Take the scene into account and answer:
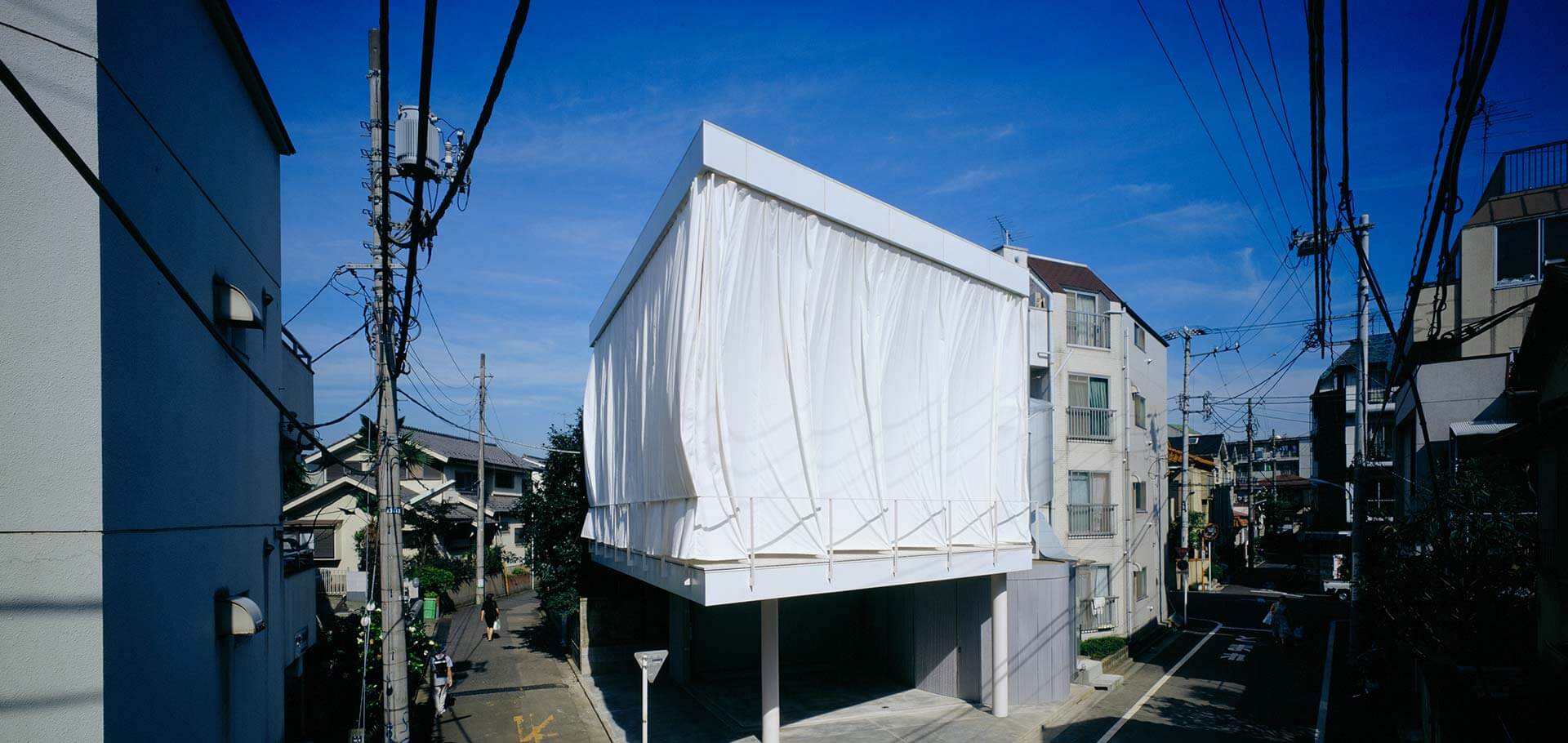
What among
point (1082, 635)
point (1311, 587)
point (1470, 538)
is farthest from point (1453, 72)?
point (1311, 587)

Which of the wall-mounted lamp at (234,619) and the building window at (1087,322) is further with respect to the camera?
the building window at (1087,322)

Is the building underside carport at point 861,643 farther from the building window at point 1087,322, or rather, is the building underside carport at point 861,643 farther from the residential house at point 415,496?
the building window at point 1087,322

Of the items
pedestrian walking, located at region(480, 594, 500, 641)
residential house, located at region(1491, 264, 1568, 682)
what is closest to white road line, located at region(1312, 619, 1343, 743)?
residential house, located at region(1491, 264, 1568, 682)

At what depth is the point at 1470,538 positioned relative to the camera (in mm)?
11094

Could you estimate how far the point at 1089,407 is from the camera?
2248 centimetres

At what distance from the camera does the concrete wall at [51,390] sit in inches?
195

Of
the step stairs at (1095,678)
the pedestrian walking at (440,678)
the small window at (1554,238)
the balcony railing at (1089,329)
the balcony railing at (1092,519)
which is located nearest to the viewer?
the pedestrian walking at (440,678)

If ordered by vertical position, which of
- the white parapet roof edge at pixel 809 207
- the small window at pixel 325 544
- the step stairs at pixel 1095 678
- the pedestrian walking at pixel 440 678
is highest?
the white parapet roof edge at pixel 809 207

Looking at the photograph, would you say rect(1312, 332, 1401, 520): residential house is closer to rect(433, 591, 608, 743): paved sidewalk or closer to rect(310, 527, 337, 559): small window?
rect(433, 591, 608, 743): paved sidewalk

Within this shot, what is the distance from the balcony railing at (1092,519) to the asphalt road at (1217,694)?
135 inches

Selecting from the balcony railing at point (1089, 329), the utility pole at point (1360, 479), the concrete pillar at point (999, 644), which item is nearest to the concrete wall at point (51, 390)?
the concrete pillar at point (999, 644)

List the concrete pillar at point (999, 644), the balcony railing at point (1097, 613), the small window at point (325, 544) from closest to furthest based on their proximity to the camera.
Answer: the concrete pillar at point (999, 644), the balcony railing at point (1097, 613), the small window at point (325, 544)

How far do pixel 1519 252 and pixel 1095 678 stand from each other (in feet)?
49.1

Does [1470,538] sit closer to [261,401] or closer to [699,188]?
[699,188]
